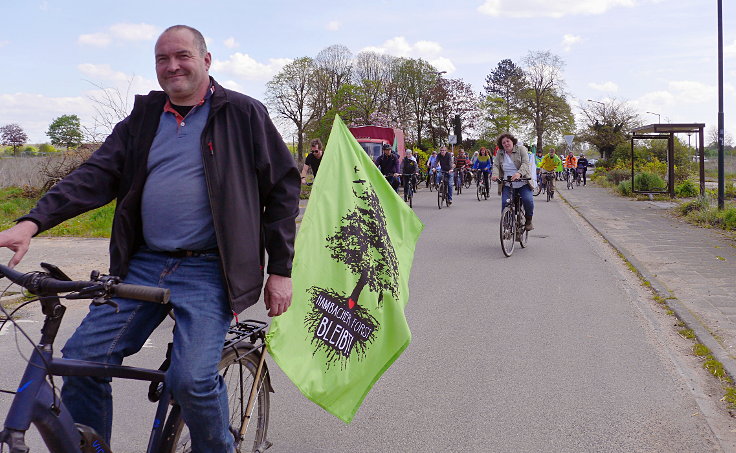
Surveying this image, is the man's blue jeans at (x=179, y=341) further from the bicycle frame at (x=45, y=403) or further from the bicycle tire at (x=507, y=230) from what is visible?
the bicycle tire at (x=507, y=230)

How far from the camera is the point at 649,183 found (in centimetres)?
2502

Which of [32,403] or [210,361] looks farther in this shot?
[210,361]

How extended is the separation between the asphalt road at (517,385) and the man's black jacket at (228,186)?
56.8 inches

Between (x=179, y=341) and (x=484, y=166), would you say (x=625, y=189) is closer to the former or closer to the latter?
(x=484, y=166)

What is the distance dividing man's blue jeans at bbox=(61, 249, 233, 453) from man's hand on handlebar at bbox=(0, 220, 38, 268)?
340mm

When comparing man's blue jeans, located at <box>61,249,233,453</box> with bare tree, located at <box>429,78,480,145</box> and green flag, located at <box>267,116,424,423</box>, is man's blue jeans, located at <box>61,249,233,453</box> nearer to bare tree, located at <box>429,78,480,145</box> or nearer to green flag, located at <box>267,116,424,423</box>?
green flag, located at <box>267,116,424,423</box>

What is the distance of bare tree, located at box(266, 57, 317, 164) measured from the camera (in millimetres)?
53281

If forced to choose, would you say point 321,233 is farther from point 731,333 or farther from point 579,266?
point 579,266

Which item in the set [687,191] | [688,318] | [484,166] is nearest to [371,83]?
[484,166]

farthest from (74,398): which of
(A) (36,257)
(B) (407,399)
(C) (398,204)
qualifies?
(A) (36,257)

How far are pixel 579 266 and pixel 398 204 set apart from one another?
7.00 meters

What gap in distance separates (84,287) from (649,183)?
2519 centimetres

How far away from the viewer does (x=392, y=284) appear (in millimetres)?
3443

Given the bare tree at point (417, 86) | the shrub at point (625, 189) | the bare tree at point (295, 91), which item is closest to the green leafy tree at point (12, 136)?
the bare tree at point (295, 91)
